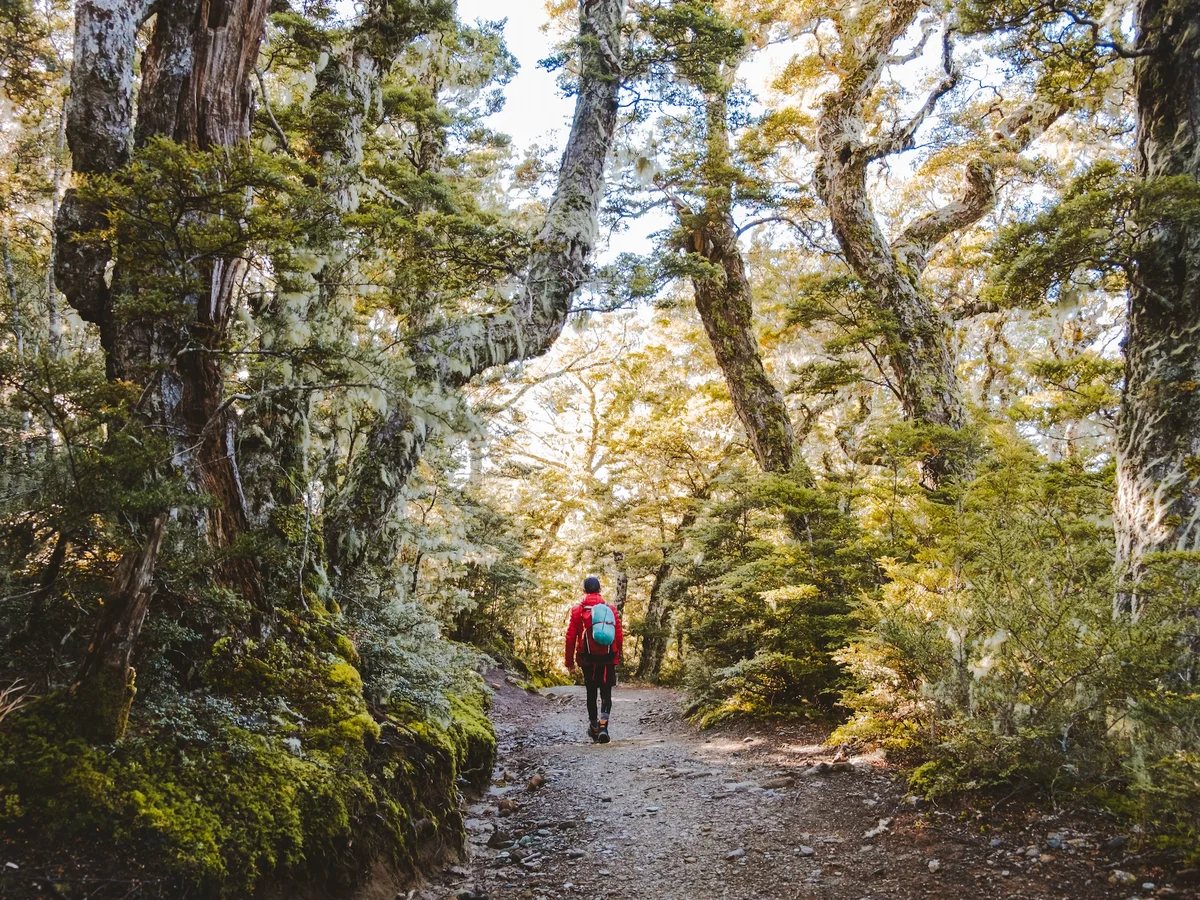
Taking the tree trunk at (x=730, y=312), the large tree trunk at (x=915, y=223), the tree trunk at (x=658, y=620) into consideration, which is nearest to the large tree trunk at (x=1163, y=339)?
the large tree trunk at (x=915, y=223)

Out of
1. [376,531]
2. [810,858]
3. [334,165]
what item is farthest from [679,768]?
[334,165]

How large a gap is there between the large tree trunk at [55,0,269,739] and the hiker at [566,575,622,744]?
4.22m

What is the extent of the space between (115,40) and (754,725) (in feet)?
26.5

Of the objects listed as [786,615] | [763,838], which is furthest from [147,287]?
[786,615]

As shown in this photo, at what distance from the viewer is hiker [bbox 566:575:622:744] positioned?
7537mm

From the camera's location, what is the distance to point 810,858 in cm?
381

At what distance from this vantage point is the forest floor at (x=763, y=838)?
3080mm

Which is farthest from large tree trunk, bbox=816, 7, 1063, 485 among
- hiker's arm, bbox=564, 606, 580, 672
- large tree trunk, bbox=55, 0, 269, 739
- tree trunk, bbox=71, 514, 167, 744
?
tree trunk, bbox=71, 514, 167, 744

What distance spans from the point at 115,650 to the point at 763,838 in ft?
12.9

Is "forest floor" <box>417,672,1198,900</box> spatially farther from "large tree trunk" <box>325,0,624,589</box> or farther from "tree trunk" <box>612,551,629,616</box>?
"tree trunk" <box>612,551,629,616</box>

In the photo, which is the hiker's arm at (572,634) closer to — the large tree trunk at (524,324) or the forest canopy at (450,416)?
the forest canopy at (450,416)

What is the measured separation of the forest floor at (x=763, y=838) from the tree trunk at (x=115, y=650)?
75.3 inches

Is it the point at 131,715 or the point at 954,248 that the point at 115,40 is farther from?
the point at 954,248

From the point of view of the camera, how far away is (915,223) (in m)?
11.1
